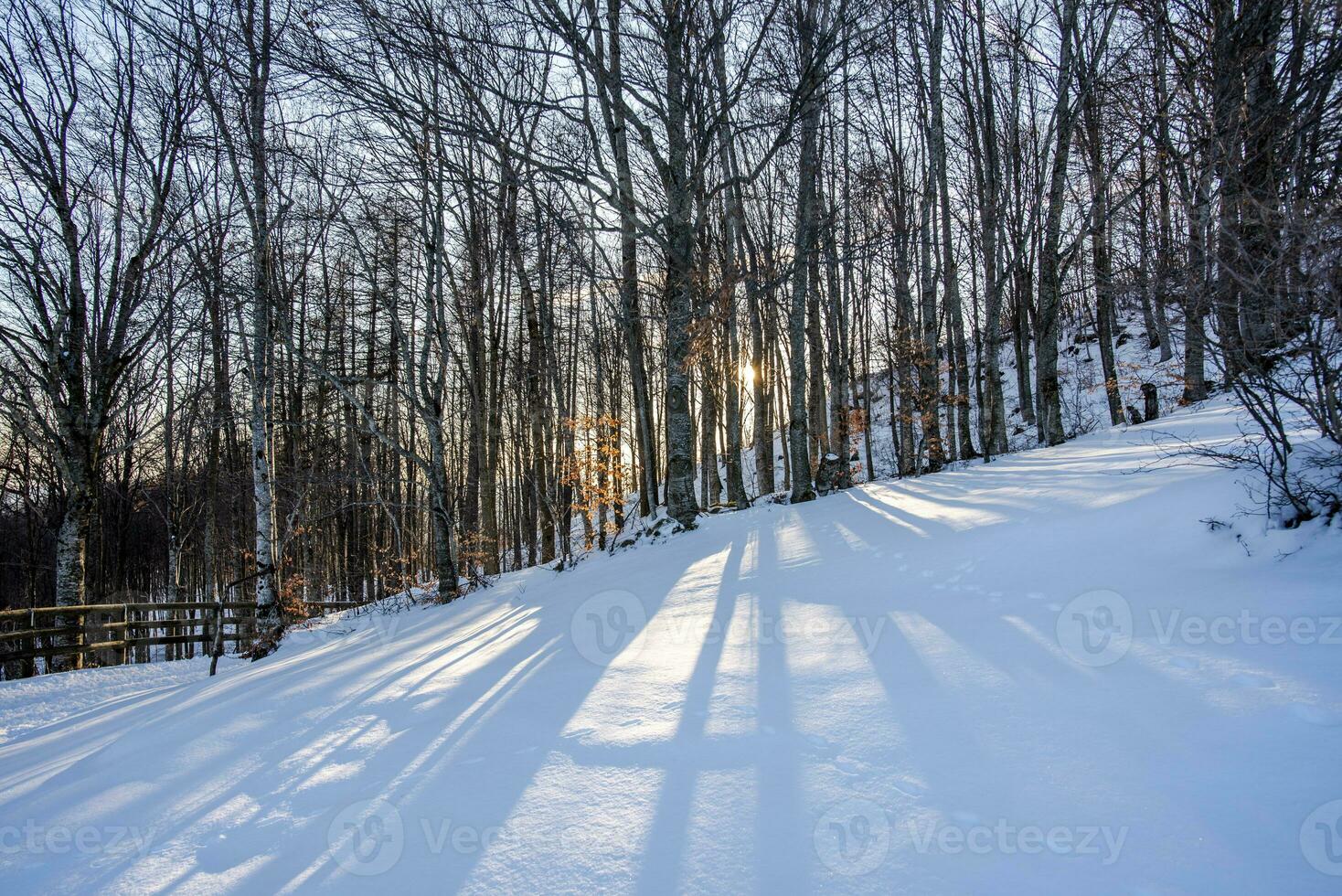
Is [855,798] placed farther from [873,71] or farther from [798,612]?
[873,71]

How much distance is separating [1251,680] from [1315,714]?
24 centimetres

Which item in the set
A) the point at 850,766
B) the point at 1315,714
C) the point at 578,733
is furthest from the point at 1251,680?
the point at 578,733

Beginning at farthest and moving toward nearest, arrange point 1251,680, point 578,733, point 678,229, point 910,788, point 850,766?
point 678,229 → point 578,733 → point 1251,680 → point 850,766 → point 910,788

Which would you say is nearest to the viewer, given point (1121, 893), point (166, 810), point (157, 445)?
point (1121, 893)

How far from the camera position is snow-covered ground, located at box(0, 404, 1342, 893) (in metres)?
1.58

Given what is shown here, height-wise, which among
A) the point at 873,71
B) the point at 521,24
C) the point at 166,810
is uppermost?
the point at 873,71

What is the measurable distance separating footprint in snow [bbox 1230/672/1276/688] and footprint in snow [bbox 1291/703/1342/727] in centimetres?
14

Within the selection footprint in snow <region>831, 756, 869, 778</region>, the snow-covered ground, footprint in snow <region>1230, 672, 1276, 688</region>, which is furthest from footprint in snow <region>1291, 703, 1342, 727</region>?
footprint in snow <region>831, 756, 869, 778</region>

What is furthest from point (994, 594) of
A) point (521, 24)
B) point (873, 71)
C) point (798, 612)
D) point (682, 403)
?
point (873, 71)

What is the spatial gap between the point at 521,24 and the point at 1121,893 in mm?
9269

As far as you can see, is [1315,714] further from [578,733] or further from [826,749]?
[578,733]

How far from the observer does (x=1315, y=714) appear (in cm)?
186

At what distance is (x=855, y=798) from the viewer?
1.82m

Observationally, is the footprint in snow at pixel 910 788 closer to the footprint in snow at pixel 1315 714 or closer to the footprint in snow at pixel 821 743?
the footprint in snow at pixel 821 743
